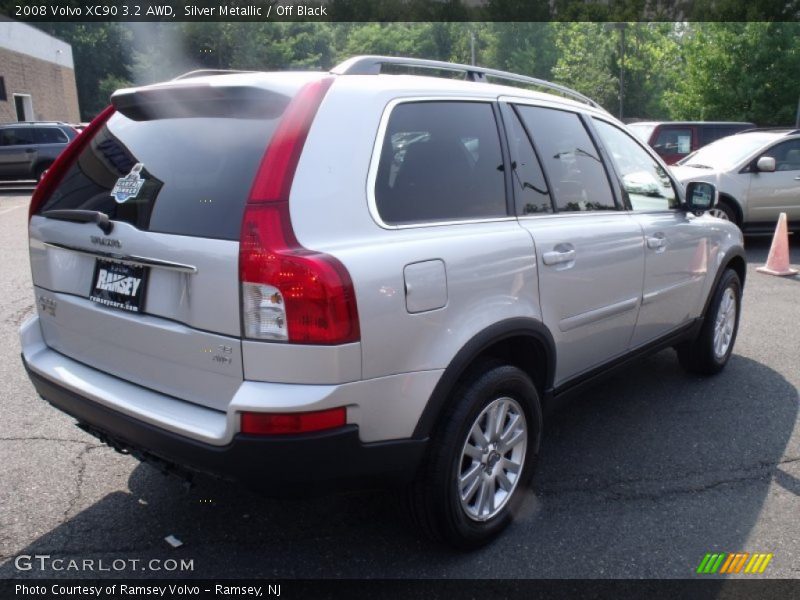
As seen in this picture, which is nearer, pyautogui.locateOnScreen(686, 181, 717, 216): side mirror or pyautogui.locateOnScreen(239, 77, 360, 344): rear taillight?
pyautogui.locateOnScreen(239, 77, 360, 344): rear taillight

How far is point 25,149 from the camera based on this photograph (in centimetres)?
1827

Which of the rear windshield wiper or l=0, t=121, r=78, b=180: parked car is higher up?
the rear windshield wiper

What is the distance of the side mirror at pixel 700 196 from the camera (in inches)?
166

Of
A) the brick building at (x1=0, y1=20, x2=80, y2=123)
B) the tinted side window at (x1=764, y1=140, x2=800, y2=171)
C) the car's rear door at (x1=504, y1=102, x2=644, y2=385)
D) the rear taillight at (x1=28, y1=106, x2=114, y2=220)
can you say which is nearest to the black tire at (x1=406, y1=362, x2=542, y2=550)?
the car's rear door at (x1=504, y1=102, x2=644, y2=385)

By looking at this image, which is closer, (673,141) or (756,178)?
(756,178)

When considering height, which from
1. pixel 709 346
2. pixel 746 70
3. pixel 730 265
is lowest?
pixel 709 346

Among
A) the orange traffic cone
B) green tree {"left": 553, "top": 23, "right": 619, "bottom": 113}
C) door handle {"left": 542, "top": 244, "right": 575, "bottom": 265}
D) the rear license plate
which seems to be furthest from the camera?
green tree {"left": 553, "top": 23, "right": 619, "bottom": 113}

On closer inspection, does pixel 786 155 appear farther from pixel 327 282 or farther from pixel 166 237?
pixel 166 237

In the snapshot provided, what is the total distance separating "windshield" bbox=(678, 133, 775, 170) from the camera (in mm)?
10422

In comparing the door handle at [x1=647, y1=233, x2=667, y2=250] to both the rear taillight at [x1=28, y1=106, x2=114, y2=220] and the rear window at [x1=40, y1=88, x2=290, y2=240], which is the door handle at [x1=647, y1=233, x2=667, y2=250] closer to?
the rear window at [x1=40, y1=88, x2=290, y2=240]

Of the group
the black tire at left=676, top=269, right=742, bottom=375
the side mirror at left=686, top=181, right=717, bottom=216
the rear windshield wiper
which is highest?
the rear windshield wiper

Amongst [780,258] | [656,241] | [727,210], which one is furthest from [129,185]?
[727,210]

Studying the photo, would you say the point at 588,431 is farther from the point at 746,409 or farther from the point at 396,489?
the point at 396,489

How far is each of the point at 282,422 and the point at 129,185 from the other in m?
→ 1.16
